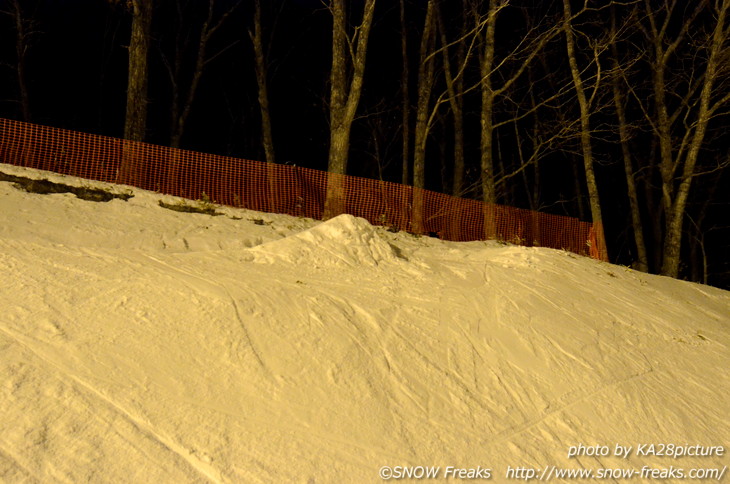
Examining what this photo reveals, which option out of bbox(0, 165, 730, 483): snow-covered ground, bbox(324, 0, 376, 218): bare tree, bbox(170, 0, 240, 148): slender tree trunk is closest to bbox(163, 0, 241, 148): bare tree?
bbox(170, 0, 240, 148): slender tree trunk

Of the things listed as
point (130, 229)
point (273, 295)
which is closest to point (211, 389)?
point (273, 295)

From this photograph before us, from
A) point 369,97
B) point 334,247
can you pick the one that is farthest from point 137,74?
point 369,97

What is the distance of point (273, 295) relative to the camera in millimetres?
7367

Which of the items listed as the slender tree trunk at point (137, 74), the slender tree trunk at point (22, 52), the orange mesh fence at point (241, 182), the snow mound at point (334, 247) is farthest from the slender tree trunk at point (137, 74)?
the slender tree trunk at point (22, 52)

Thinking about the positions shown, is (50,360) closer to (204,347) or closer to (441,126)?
(204,347)

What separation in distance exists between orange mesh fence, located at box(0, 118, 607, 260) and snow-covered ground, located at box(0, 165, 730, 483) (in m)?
1.27

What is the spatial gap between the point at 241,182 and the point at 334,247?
3.73 m

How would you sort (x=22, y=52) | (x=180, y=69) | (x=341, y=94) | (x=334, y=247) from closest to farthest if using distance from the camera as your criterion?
(x=334, y=247) < (x=341, y=94) < (x=22, y=52) < (x=180, y=69)

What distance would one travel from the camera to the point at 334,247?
9.14m

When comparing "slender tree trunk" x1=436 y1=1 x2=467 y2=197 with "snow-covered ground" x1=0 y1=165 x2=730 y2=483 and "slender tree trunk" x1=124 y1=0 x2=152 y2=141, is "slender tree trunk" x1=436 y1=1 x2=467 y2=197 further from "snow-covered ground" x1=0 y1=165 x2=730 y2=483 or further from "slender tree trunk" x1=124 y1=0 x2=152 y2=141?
"snow-covered ground" x1=0 y1=165 x2=730 y2=483

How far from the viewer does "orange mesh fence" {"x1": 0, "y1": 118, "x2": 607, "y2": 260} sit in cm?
1120

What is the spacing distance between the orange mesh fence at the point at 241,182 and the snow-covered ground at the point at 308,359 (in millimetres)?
1272

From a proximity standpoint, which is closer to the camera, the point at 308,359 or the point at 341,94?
the point at 308,359

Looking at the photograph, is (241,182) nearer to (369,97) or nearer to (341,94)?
(341,94)
